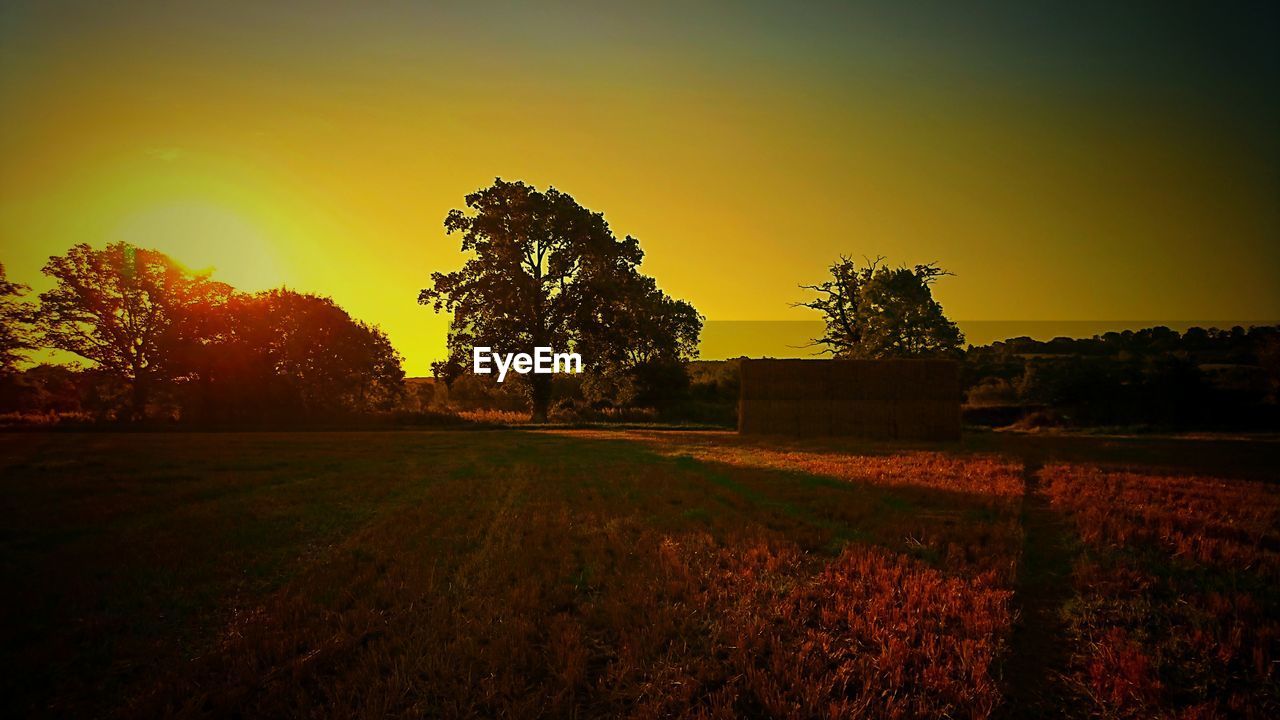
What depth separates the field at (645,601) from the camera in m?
3.35

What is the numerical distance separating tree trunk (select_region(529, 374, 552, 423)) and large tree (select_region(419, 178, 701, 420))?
0.23 feet

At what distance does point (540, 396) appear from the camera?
36.5m

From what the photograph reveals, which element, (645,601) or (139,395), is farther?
(139,395)

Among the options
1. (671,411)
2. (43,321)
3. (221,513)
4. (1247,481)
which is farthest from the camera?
(671,411)

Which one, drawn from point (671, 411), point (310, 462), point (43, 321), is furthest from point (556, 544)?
point (43, 321)

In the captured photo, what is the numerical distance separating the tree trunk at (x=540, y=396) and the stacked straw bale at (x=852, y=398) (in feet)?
49.3

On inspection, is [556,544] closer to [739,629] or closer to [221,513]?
[739,629]

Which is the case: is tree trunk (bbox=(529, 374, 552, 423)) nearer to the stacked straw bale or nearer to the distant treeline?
the stacked straw bale

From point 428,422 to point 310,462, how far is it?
19.3 m

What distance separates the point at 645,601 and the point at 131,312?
45.1 metres

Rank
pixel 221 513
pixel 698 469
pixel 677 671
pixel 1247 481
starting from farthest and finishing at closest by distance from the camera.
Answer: pixel 698 469
pixel 1247 481
pixel 221 513
pixel 677 671

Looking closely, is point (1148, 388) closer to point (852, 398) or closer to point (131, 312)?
point (852, 398)

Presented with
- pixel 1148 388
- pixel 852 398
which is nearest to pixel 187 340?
pixel 852 398

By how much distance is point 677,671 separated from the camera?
3580 millimetres
